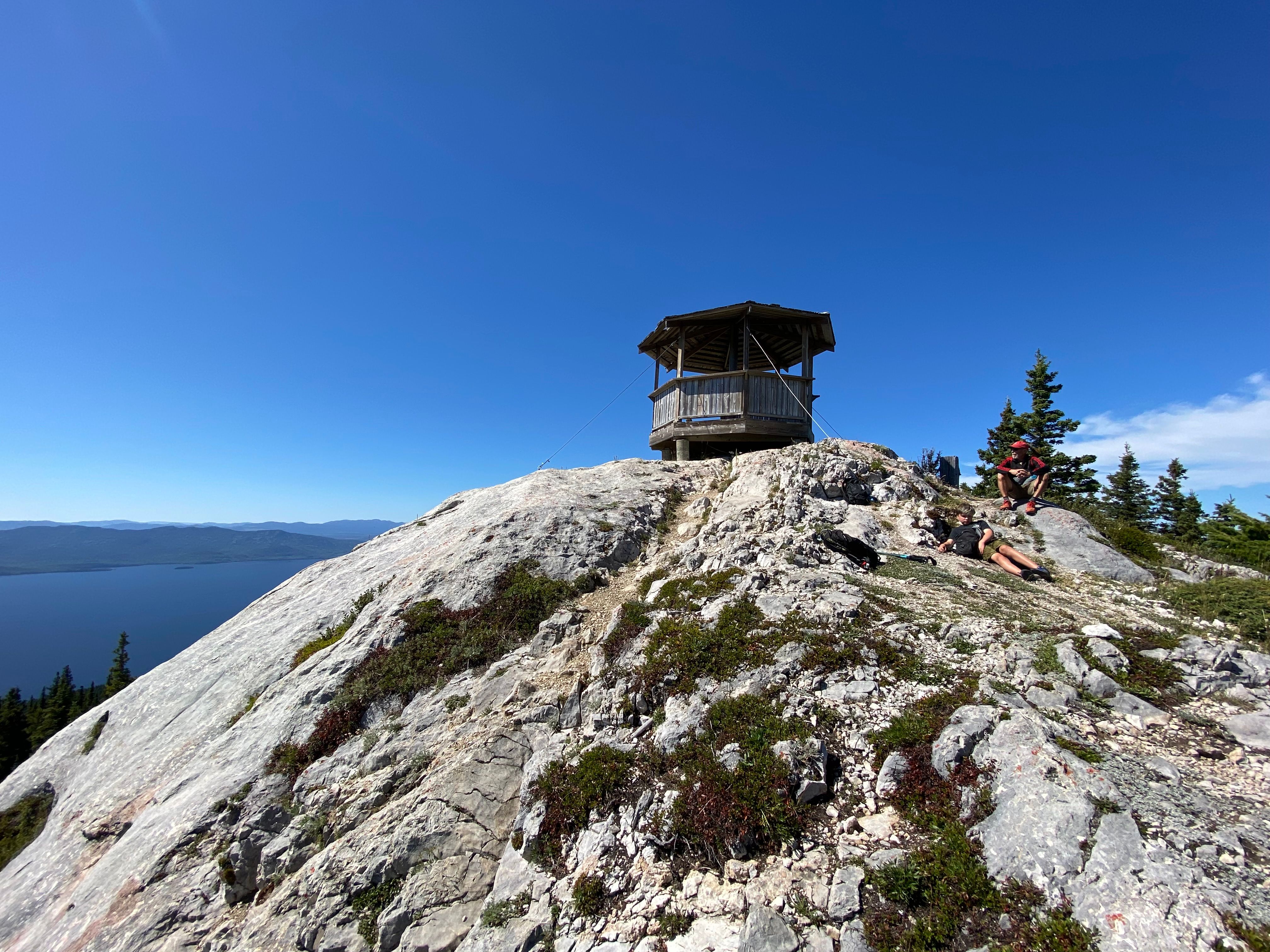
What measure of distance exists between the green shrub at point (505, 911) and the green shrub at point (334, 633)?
8.72 meters

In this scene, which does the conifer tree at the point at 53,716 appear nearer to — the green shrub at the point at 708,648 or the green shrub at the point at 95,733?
the green shrub at the point at 95,733

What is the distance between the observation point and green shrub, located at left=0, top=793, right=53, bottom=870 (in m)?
11.6

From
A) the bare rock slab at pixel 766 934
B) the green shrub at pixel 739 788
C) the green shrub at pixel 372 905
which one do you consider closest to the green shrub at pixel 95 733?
the green shrub at pixel 372 905

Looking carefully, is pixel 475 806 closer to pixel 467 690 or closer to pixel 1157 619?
pixel 467 690

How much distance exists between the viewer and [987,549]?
37.0ft

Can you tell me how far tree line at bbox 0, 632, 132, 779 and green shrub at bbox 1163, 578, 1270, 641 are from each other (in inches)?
2831

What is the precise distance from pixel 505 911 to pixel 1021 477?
14.8m

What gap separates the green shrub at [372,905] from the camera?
6.31 metres

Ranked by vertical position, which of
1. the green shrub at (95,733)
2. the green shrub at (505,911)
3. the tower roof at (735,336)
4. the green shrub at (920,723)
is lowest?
the green shrub at (95,733)

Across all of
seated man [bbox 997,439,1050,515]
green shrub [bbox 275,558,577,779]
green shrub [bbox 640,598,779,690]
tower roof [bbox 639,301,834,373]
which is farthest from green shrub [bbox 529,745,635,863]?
tower roof [bbox 639,301,834,373]

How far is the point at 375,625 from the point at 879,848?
11.2m

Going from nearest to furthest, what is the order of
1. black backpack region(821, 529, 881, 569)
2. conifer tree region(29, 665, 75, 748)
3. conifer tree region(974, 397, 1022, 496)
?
black backpack region(821, 529, 881, 569) < conifer tree region(974, 397, 1022, 496) < conifer tree region(29, 665, 75, 748)

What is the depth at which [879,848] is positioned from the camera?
5.04 meters

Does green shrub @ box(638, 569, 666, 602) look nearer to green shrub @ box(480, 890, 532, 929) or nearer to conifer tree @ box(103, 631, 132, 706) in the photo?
green shrub @ box(480, 890, 532, 929)
